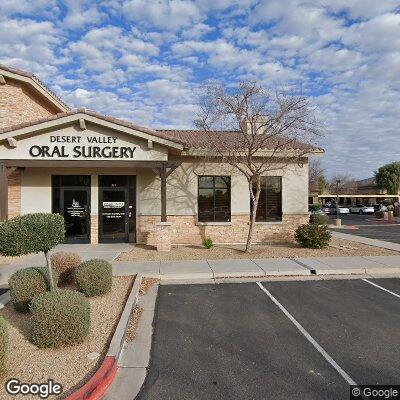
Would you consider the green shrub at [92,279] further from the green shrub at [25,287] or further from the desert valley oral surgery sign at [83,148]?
the desert valley oral surgery sign at [83,148]

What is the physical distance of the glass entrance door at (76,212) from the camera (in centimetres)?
1448

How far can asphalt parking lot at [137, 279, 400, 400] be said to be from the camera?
3971mm

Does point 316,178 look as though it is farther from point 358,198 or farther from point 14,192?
point 14,192

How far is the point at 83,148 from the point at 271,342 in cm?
1042

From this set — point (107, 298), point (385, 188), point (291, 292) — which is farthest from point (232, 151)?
point (385, 188)

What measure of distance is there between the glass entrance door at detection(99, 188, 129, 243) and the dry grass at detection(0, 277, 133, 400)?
28.1 feet

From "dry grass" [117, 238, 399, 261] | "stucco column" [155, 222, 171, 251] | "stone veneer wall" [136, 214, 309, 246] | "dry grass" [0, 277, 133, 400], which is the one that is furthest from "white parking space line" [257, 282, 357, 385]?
"stone veneer wall" [136, 214, 309, 246]

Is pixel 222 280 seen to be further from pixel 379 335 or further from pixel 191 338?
pixel 379 335

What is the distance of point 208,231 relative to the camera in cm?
1459

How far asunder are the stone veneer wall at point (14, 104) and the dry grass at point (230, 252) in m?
8.28

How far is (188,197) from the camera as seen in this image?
47.8ft

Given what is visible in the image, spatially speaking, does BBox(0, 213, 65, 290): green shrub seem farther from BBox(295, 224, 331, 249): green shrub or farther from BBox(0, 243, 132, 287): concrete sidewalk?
BBox(295, 224, 331, 249): green shrub

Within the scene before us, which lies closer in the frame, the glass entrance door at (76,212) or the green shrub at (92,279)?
the green shrub at (92,279)

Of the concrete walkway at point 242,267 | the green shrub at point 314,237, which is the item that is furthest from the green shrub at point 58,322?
the green shrub at point 314,237
